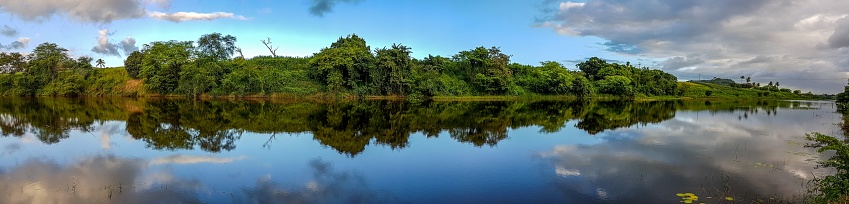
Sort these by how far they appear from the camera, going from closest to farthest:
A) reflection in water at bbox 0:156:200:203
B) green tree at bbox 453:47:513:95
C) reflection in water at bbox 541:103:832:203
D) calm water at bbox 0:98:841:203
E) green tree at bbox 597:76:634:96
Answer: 1. reflection in water at bbox 0:156:200:203
2. calm water at bbox 0:98:841:203
3. reflection in water at bbox 541:103:832:203
4. green tree at bbox 453:47:513:95
5. green tree at bbox 597:76:634:96

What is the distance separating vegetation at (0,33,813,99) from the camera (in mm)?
50438

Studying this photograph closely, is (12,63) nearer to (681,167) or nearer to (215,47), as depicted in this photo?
(215,47)

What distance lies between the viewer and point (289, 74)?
52531 millimetres

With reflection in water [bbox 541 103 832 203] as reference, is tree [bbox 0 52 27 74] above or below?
above

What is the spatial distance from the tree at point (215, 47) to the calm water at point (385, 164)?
117 ft

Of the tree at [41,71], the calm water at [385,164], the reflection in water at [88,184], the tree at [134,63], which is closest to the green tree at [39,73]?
the tree at [41,71]

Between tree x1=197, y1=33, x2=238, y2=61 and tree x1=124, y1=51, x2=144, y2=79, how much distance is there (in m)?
8.86

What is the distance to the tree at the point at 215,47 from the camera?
5531cm

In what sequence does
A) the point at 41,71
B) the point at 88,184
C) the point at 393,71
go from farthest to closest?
the point at 41,71 → the point at 393,71 → the point at 88,184

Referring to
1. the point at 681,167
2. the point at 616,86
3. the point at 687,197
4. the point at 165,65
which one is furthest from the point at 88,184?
the point at 616,86

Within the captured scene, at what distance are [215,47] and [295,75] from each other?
12.9m

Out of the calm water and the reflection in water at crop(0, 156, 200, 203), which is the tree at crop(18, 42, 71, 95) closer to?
the calm water

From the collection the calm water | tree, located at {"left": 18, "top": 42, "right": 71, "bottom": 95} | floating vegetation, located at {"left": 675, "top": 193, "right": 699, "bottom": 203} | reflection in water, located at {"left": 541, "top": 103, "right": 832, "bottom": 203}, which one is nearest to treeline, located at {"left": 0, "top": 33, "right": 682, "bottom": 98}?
tree, located at {"left": 18, "top": 42, "right": 71, "bottom": 95}

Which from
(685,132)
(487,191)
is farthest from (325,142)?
(685,132)
